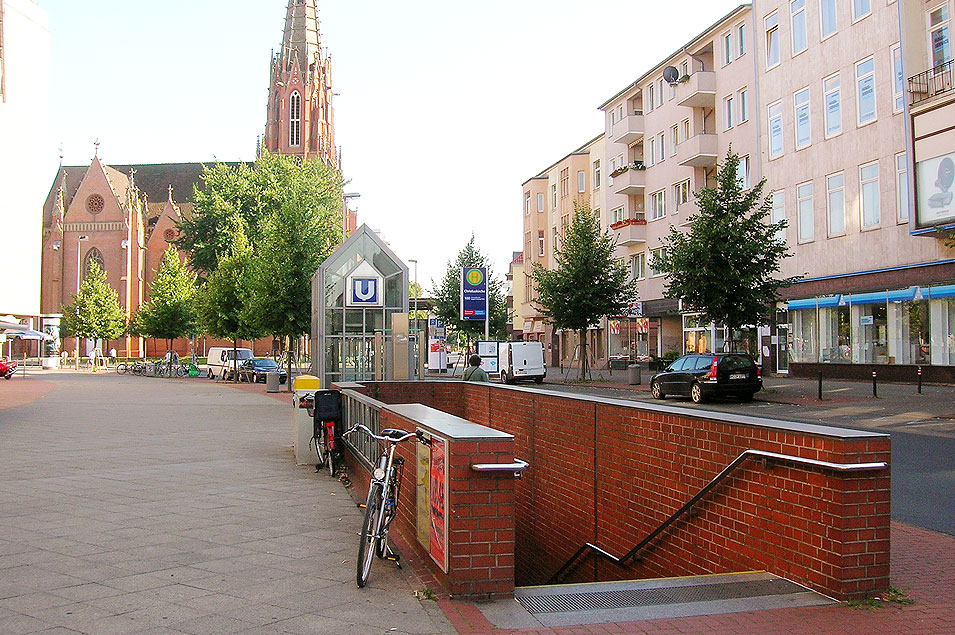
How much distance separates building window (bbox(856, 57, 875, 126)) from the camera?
30.0m

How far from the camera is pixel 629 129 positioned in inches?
1969

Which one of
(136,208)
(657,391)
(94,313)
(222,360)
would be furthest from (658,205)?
(136,208)

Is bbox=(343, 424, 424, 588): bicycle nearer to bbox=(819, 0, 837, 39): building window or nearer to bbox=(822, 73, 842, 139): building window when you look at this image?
bbox=(822, 73, 842, 139): building window

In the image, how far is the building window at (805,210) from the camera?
109 ft

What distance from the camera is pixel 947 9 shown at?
26016 mm

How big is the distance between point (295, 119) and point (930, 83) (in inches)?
2717

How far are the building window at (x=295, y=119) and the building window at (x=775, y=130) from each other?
59.3 meters

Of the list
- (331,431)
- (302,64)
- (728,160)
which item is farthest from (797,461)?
(302,64)

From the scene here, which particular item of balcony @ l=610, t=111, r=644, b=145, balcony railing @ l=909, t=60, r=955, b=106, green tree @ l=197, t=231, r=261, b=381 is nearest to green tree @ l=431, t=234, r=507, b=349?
balcony @ l=610, t=111, r=644, b=145

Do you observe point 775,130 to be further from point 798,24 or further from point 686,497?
point 686,497

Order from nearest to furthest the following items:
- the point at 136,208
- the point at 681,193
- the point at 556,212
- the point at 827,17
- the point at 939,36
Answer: the point at 939,36 → the point at 827,17 → the point at 681,193 → the point at 556,212 → the point at 136,208

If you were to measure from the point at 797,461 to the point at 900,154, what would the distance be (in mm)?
27214

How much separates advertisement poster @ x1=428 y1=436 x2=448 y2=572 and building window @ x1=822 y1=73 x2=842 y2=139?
30.5 meters

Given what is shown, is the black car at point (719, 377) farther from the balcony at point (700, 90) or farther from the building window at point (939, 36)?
the balcony at point (700, 90)
